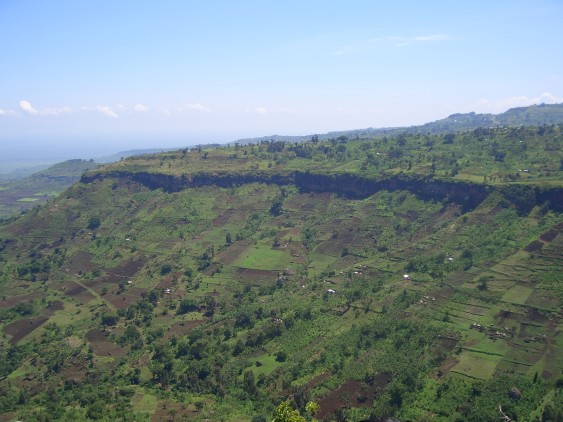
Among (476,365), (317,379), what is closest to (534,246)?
Answer: (476,365)

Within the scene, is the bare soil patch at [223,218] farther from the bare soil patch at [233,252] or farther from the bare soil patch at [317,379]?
the bare soil patch at [317,379]

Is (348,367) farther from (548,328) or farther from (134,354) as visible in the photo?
(134,354)

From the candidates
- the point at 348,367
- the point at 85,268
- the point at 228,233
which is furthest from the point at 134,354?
the point at 228,233

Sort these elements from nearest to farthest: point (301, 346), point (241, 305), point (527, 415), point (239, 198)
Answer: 1. point (527, 415)
2. point (301, 346)
3. point (241, 305)
4. point (239, 198)

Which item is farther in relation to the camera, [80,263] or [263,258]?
[80,263]

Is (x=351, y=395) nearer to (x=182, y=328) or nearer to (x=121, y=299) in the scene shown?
(x=182, y=328)

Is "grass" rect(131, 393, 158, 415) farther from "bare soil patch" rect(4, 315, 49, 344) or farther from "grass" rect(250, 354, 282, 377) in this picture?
"bare soil patch" rect(4, 315, 49, 344)
